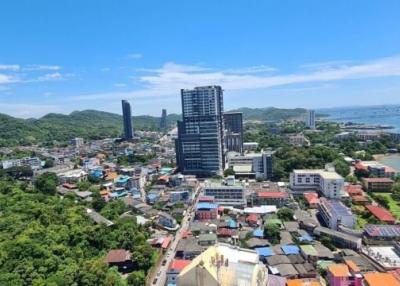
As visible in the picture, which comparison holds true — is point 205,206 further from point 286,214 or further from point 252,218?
point 286,214

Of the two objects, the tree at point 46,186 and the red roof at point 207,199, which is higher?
the tree at point 46,186

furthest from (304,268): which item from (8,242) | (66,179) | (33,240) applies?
(66,179)

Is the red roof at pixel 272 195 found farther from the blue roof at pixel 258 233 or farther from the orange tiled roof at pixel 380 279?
the orange tiled roof at pixel 380 279

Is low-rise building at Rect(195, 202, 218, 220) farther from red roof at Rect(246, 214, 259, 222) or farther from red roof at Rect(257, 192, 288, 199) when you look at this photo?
red roof at Rect(257, 192, 288, 199)

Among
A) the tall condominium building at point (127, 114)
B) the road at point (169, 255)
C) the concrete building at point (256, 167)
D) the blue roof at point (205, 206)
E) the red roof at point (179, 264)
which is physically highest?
the tall condominium building at point (127, 114)

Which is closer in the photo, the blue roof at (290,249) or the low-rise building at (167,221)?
the blue roof at (290,249)

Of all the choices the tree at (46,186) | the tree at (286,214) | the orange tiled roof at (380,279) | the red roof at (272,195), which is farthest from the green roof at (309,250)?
the tree at (46,186)
